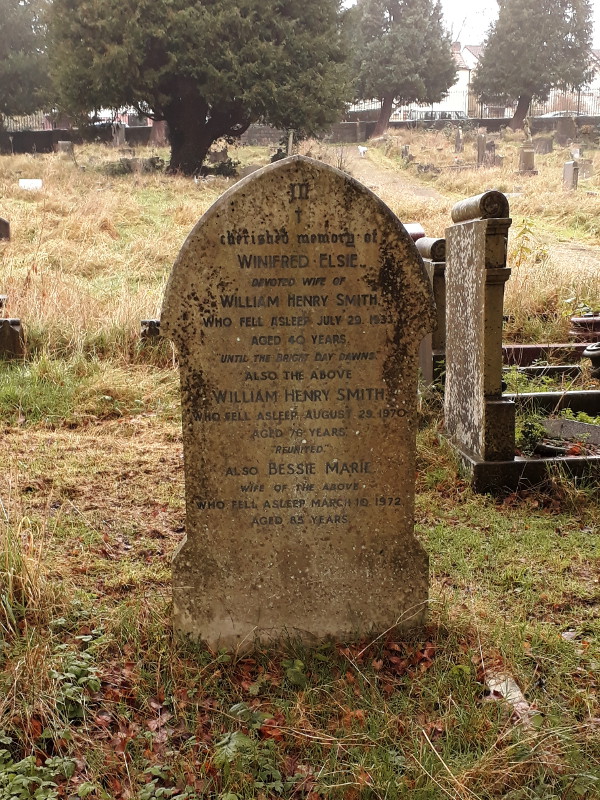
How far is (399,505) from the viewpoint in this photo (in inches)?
124

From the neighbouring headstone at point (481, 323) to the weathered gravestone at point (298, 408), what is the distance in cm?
198

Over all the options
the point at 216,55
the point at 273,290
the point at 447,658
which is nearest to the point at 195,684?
the point at 447,658

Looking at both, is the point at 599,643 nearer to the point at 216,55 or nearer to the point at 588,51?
the point at 216,55

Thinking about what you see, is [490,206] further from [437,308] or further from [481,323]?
[437,308]

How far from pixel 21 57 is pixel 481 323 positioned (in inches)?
1362

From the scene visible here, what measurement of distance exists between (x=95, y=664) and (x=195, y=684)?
0.39 m

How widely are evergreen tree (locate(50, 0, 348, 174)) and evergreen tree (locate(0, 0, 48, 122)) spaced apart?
32.9 feet

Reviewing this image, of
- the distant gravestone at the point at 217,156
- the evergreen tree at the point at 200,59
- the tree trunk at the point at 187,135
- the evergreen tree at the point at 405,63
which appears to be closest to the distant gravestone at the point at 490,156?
the evergreen tree at the point at 200,59

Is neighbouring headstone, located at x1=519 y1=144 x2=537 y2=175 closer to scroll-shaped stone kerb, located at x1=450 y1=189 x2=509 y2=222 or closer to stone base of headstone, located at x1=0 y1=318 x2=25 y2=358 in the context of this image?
stone base of headstone, located at x1=0 y1=318 x2=25 y2=358

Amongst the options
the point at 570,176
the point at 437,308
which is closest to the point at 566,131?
the point at 570,176

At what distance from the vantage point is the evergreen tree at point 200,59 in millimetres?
23234

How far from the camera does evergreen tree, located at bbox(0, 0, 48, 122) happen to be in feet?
111

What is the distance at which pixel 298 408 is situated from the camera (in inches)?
120

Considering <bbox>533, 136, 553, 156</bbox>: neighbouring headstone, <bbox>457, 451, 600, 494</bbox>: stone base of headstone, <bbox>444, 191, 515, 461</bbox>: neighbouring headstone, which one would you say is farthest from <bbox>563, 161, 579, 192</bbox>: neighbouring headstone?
<bbox>457, 451, 600, 494</bbox>: stone base of headstone
